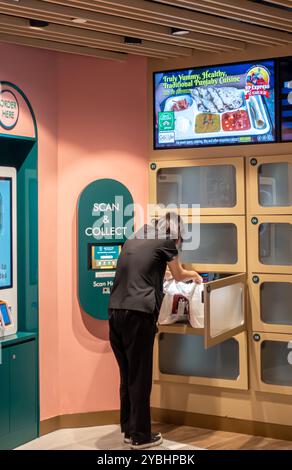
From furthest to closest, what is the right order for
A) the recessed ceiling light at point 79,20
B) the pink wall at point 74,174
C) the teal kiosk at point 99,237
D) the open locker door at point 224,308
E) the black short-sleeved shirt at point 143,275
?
the teal kiosk at point 99,237, the pink wall at point 74,174, the black short-sleeved shirt at point 143,275, the open locker door at point 224,308, the recessed ceiling light at point 79,20

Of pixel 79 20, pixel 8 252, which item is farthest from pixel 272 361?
pixel 79 20

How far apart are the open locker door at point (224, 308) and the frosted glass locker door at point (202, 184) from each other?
0.57m

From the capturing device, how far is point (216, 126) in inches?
203

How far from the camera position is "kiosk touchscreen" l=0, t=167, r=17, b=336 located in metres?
4.94

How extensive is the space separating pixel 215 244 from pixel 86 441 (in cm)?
171

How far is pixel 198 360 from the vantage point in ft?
17.8

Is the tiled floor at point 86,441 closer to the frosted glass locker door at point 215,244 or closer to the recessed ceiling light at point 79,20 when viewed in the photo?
the frosted glass locker door at point 215,244

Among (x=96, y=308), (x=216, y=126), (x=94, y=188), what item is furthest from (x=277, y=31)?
(x=96, y=308)

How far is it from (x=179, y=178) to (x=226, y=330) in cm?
131

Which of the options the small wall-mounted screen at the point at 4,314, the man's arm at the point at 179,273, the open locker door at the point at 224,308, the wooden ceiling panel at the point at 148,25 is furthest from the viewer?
the small wall-mounted screen at the point at 4,314

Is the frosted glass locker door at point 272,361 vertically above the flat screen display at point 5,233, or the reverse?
the flat screen display at point 5,233

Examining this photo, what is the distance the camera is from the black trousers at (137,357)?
15.3ft

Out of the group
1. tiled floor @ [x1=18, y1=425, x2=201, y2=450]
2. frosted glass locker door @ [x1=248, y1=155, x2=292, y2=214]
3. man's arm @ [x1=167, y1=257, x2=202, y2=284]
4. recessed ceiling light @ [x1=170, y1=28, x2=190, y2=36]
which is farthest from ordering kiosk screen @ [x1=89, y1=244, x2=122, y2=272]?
recessed ceiling light @ [x1=170, y1=28, x2=190, y2=36]

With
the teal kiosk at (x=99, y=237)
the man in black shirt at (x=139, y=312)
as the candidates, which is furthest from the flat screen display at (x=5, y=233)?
the man in black shirt at (x=139, y=312)
